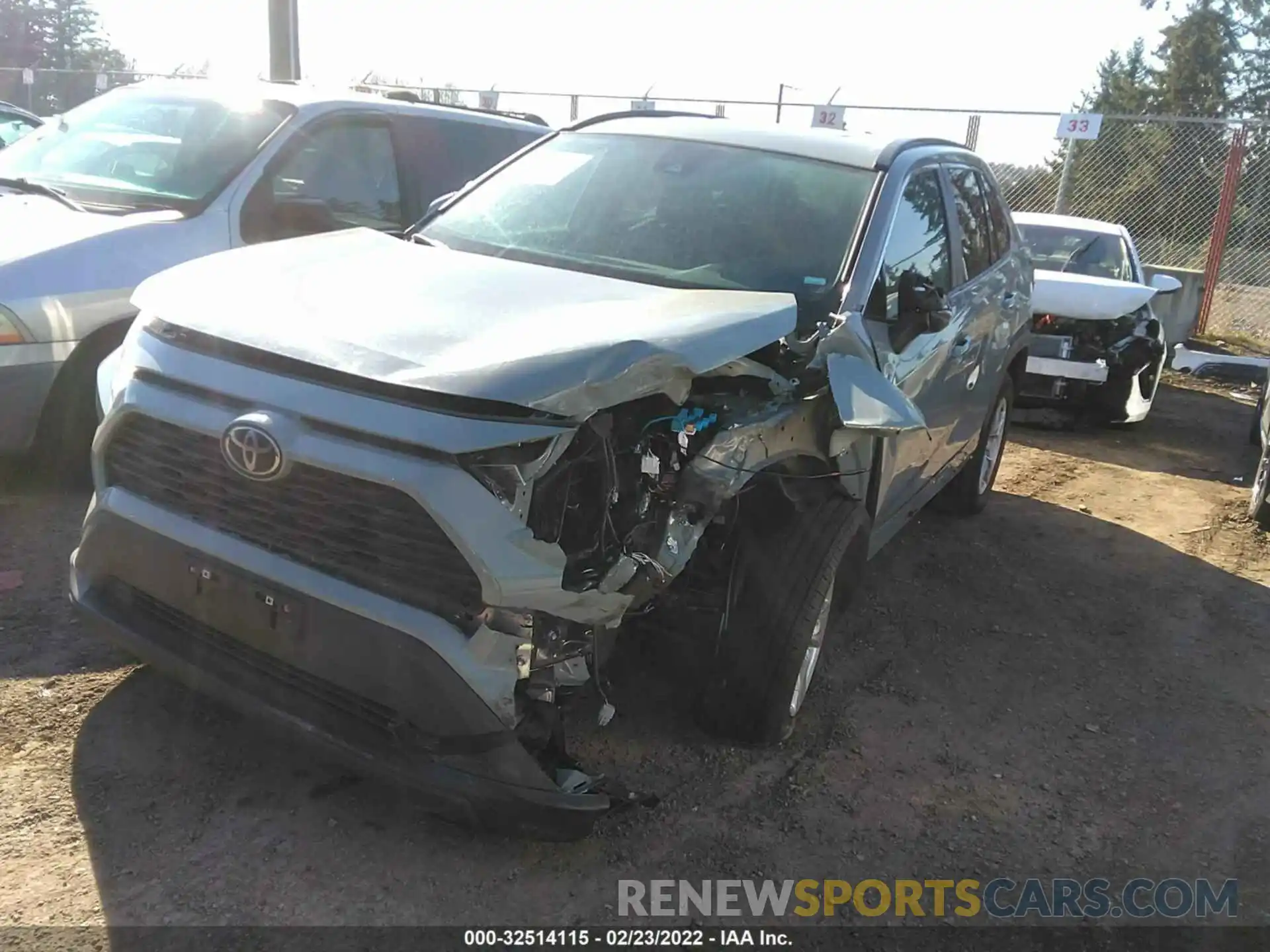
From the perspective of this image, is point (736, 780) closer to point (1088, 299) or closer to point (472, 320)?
point (472, 320)

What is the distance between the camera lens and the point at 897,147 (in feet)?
14.3

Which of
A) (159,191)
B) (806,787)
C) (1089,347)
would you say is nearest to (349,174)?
(159,191)

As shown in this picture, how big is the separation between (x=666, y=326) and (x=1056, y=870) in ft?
6.39

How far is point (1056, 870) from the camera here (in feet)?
10.2

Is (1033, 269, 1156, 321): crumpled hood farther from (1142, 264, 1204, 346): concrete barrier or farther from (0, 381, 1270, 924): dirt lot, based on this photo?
(1142, 264, 1204, 346): concrete barrier

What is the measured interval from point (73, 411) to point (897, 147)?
361cm

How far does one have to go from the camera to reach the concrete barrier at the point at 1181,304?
12695mm

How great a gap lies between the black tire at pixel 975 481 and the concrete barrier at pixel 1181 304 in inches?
295

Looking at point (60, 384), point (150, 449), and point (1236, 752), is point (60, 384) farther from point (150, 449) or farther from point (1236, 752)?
point (1236, 752)

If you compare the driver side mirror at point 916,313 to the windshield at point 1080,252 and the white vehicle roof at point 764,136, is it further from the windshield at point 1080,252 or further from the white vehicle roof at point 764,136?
the windshield at point 1080,252

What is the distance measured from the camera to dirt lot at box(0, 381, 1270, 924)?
2.68m

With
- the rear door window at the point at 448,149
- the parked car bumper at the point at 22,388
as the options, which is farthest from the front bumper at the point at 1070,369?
the parked car bumper at the point at 22,388

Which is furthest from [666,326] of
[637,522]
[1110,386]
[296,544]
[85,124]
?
[1110,386]

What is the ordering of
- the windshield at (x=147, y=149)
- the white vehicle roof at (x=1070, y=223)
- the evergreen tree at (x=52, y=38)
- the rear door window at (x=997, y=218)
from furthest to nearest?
1. the evergreen tree at (x=52, y=38)
2. the white vehicle roof at (x=1070, y=223)
3. the rear door window at (x=997, y=218)
4. the windshield at (x=147, y=149)
